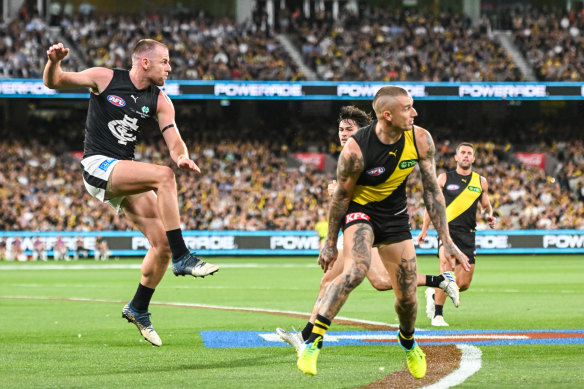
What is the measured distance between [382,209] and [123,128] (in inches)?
116

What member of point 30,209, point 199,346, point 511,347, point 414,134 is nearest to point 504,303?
point 511,347

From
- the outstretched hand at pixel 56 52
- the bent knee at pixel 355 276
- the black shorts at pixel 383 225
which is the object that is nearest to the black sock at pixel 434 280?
the black shorts at pixel 383 225

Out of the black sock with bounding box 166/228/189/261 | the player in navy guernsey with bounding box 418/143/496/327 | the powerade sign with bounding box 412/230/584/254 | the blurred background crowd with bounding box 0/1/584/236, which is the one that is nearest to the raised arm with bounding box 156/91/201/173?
the black sock with bounding box 166/228/189/261

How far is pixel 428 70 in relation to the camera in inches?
1618

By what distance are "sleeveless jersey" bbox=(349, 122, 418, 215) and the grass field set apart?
145 centimetres

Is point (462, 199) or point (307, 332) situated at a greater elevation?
point (462, 199)

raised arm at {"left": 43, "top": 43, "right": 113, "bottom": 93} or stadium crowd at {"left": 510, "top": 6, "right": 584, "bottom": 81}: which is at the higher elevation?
stadium crowd at {"left": 510, "top": 6, "right": 584, "bottom": 81}

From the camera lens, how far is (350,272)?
746cm

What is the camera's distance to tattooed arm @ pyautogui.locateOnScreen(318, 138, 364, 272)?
7504mm

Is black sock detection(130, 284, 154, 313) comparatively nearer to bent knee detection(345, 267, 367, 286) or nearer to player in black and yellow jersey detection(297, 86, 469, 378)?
player in black and yellow jersey detection(297, 86, 469, 378)

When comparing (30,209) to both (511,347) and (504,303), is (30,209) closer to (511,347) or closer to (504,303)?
(504,303)

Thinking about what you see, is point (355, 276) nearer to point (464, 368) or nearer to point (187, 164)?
point (464, 368)

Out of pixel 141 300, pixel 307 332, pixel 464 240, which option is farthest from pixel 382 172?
pixel 464 240

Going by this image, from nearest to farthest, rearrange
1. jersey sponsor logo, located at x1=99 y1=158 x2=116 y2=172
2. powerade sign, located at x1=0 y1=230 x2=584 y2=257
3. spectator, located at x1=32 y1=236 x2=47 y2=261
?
1. jersey sponsor logo, located at x1=99 y1=158 x2=116 y2=172
2. spectator, located at x1=32 y1=236 x2=47 y2=261
3. powerade sign, located at x1=0 y1=230 x2=584 y2=257
